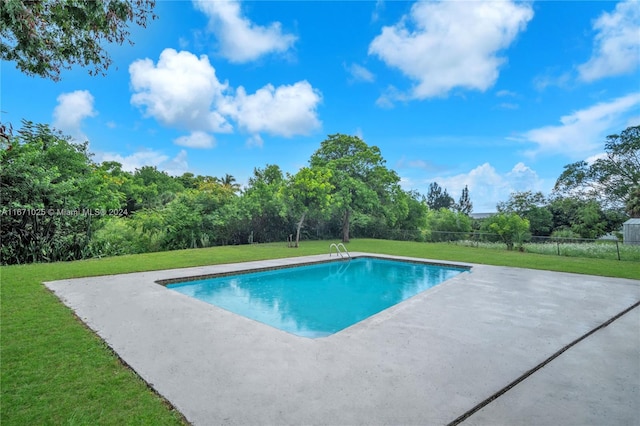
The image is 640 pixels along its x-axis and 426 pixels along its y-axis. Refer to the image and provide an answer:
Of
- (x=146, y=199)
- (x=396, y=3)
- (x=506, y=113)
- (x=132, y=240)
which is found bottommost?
(x=132, y=240)

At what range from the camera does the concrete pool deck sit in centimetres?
223

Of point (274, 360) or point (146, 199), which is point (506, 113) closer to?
point (274, 360)

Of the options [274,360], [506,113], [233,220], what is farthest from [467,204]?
[274,360]

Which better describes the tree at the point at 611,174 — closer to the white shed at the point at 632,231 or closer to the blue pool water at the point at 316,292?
the white shed at the point at 632,231

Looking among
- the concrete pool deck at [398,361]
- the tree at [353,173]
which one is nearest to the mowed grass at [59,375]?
the concrete pool deck at [398,361]

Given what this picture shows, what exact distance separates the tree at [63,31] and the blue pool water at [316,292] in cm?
419

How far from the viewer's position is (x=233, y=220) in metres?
15.0

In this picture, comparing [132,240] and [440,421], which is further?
[132,240]

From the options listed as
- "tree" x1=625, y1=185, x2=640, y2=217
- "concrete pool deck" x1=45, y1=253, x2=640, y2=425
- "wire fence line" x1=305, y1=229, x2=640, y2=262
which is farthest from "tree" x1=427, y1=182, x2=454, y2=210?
"concrete pool deck" x1=45, y1=253, x2=640, y2=425

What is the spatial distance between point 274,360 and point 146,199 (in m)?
20.1

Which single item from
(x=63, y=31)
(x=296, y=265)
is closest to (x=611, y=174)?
(x=296, y=265)

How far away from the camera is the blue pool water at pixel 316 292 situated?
5.53m

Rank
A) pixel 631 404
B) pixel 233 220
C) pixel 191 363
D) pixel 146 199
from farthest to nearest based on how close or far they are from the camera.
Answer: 1. pixel 146 199
2. pixel 233 220
3. pixel 191 363
4. pixel 631 404

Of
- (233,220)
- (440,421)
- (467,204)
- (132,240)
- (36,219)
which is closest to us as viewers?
(440,421)
